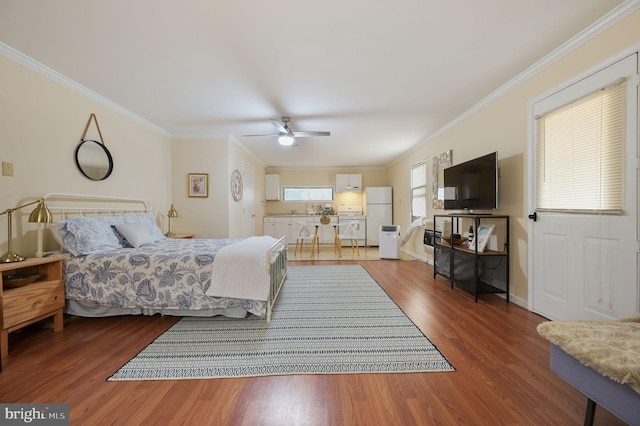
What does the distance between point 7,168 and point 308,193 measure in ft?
20.0

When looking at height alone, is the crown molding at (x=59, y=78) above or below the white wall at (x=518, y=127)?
above

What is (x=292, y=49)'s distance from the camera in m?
2.14

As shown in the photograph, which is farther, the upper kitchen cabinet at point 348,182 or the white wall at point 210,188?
the upper kitchen cabinet at point 348,182

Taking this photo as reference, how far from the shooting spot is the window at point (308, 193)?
7805mm

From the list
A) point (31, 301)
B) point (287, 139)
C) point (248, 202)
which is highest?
point (287, 139)

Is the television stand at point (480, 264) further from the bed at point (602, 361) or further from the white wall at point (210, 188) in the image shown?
the white wall at point (210, 188)

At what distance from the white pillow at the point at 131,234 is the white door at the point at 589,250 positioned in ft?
13.4

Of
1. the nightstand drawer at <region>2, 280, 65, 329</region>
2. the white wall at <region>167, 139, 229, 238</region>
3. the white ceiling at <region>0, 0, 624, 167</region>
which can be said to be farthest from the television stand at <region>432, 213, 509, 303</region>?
the nightstand drawer at <region>2, 280, 65, 329</region>

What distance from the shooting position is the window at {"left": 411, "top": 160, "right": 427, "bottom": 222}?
513cm

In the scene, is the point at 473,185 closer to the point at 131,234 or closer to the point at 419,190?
the point at 419,190

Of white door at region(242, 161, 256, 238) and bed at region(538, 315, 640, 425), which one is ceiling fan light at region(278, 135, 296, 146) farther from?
bed at region(538, 315, 640, 425)

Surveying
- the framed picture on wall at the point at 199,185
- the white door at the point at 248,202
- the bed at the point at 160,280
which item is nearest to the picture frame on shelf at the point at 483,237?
the bed at the point at 160,280

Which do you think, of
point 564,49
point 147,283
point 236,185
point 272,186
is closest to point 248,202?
point 236,185

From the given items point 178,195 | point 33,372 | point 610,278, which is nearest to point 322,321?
point 33,372
